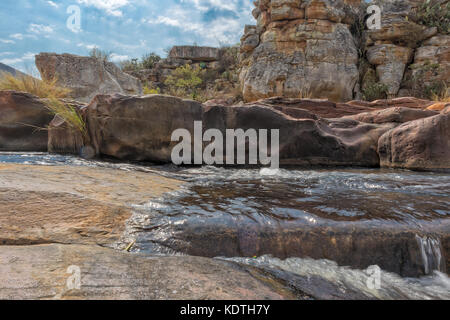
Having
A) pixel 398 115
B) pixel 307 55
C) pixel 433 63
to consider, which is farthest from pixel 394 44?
pixel 398 115

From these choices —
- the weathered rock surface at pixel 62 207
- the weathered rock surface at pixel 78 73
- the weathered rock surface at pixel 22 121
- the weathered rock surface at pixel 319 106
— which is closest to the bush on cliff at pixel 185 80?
the weathered rock surface at pixel 78 73

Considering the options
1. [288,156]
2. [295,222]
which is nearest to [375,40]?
[288,156]

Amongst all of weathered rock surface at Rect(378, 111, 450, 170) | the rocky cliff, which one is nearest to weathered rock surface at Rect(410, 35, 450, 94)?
the rocky cliff

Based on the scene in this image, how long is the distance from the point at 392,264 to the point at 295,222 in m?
0.56

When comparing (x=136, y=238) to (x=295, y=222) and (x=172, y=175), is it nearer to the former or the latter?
(x=295, y=222)

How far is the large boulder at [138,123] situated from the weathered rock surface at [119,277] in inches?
113

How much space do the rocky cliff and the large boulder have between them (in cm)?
805

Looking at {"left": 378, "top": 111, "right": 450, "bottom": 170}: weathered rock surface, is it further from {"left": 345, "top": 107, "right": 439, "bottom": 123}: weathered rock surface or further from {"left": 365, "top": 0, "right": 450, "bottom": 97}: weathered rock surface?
{"left": 365, "top": 0, "right": 450, "bottom": 97}: weathered rock surface

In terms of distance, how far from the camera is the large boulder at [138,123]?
382 centimetres

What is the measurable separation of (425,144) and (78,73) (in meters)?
8.96

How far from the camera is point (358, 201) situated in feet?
6.85

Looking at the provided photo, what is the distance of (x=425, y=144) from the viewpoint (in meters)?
3.71

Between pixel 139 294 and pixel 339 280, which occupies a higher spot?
pixel 139 294

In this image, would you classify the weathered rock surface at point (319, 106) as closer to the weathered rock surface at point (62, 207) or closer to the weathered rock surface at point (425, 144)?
the weathered rock surface at point (425, 144)
